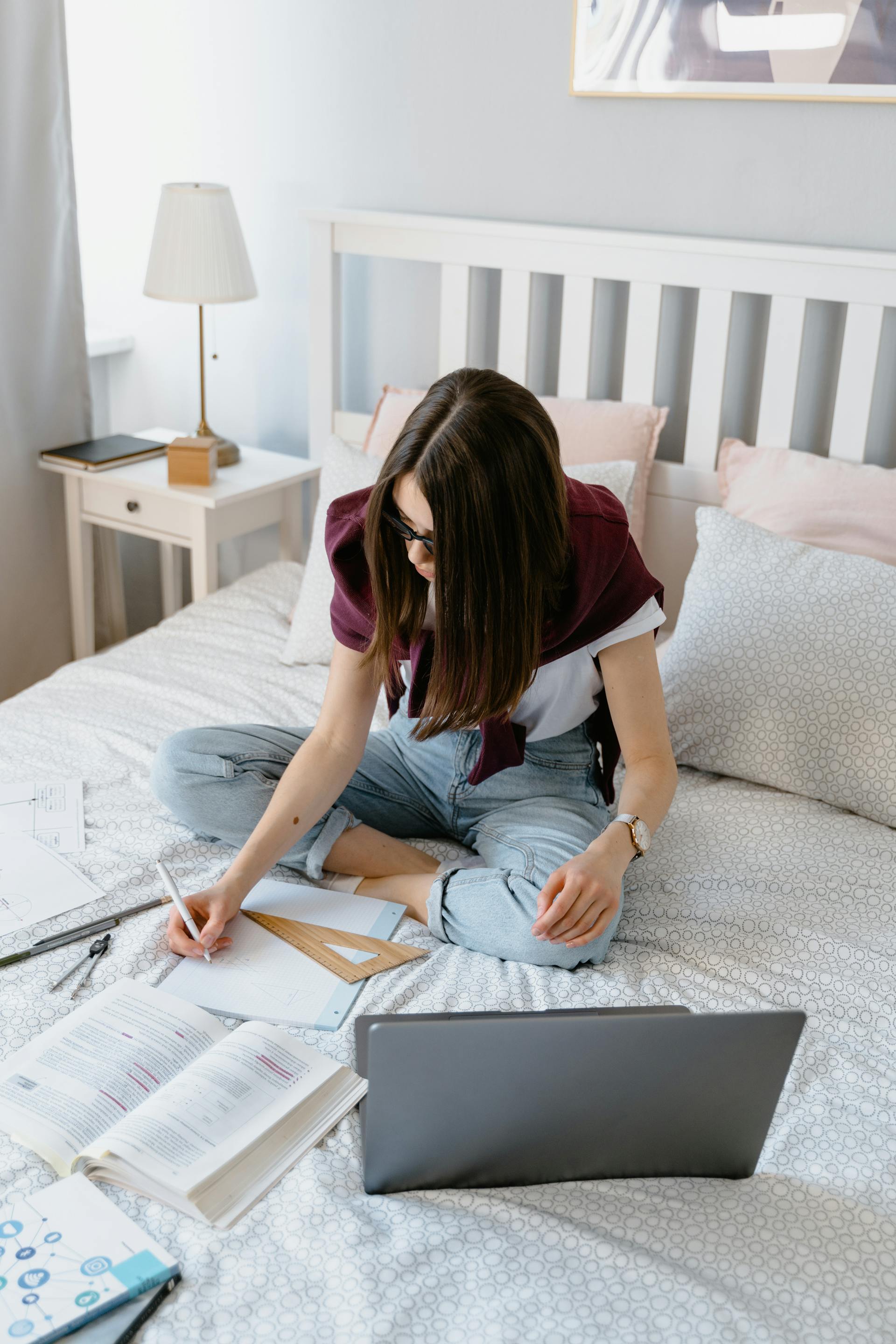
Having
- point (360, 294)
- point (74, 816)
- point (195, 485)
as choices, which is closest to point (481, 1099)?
point (74, 816)

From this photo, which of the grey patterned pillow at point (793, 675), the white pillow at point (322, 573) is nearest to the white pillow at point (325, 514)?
the white pillow at point (322, 573)

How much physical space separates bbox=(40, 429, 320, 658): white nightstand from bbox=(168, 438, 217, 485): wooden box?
18 mm

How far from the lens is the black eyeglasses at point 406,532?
1.08 metres

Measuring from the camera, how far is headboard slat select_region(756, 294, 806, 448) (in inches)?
71.1

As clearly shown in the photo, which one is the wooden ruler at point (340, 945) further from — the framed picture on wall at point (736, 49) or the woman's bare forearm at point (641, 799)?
the framed picture on wall at point (736, 49)

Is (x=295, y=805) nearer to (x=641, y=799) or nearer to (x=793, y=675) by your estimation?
(x=641, y=799)

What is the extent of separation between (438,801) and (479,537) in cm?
48

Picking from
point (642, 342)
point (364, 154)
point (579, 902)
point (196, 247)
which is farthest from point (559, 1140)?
point (364, 154)

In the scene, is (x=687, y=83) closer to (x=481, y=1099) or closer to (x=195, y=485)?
(x=195, y=485)

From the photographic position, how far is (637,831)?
1178 millimetres

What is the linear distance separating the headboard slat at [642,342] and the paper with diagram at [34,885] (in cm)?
122

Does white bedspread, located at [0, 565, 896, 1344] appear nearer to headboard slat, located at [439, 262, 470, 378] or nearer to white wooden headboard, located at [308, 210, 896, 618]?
white wooden headboard, located at [308, 210, 896, 618]

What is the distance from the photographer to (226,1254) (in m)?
0.83

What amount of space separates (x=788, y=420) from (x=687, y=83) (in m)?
0.55
